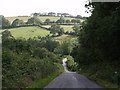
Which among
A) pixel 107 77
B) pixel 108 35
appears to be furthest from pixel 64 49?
pixel 107 77

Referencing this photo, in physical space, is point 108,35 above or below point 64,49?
above

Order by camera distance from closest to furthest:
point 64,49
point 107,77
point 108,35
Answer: point 107,77
point 108,35
point 64,49

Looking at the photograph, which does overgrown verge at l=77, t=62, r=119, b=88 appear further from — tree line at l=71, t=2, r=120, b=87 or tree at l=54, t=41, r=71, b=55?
tree at l=54, t=41, r=71, b=55

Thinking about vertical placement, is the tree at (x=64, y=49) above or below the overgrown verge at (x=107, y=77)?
below

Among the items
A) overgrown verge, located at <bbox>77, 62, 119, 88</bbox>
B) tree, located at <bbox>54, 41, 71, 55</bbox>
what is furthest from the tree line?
tree, located at <bbox>54, 41, 71, 55</bbox>

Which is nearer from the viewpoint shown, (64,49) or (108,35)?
(108,35)

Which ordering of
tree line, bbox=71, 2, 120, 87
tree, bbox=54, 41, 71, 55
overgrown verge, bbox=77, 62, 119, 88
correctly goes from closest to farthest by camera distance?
overgrown verge, bbox=77, 62, 119, 88 → tree line, bbox=71, 2, 120, 87 → tree, bbox=54, 41, 71, 55

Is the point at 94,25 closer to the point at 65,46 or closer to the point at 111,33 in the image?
the point at 111,33

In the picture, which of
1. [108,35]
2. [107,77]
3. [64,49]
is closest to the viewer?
[107,77]

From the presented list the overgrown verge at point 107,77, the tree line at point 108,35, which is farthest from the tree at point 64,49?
the overgrown verge at point 107,77

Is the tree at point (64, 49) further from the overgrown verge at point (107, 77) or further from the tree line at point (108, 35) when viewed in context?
the overgrown verge at point (107, 77)

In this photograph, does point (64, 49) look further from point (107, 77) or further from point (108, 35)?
point (107, 77)

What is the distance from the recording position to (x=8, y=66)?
23438 millimetres

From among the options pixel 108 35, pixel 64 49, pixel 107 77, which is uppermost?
pixel 108 35
